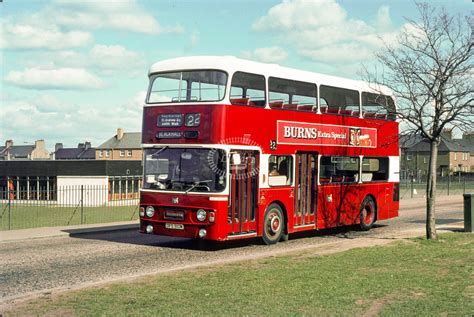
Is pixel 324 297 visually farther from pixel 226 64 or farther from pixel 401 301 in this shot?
pixel 226 64

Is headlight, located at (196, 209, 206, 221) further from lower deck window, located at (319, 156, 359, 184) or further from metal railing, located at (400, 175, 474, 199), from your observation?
metal railing, located at (400, 175, 474, 199)

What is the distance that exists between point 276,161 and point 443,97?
446 centimetres

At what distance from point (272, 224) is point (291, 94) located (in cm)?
347

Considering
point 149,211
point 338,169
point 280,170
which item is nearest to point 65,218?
point 338,169

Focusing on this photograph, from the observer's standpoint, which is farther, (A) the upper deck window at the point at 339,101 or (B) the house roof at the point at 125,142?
(B) the house roof at the point at 125,142

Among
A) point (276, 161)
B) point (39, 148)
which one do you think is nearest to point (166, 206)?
point (276, 161)

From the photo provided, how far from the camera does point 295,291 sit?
9.42 metres

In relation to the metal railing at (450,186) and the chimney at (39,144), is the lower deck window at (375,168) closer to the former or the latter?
the metal railing at (450,186)

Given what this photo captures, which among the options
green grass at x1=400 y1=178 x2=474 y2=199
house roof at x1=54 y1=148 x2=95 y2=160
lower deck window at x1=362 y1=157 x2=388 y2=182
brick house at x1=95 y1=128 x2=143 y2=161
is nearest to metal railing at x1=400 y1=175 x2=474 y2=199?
green grass at x1=400 y1=178 x2=474 y2=199

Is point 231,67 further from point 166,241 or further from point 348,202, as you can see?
point 348,202

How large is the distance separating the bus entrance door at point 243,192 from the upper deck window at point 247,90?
122 centimetres

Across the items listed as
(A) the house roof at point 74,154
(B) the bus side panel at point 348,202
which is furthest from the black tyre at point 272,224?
(A) the house roof at point 74,154

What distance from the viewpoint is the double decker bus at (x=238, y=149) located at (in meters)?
14.9

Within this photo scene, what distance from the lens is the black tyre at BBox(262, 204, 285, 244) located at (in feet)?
53.9
